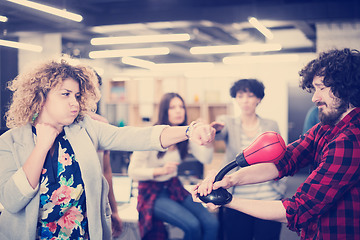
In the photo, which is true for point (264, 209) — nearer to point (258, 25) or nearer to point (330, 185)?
point (330, 185)

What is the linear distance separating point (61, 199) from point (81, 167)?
0.51 feet

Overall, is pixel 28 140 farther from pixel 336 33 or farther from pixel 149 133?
pixel 336 33

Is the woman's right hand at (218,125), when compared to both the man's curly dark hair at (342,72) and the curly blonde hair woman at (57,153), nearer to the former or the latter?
the curly blonde hair woman at (57,153)

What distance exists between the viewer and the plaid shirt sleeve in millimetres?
1264

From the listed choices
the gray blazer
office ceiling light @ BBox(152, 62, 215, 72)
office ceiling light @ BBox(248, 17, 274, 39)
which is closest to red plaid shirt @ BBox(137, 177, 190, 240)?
the gray blazer

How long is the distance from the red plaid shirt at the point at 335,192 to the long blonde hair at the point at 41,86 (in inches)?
41.5

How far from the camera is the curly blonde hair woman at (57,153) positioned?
1458mm

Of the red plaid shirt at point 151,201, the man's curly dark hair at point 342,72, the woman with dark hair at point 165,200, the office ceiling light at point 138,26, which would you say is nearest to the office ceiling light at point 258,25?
the office ceiling light at point 138,26

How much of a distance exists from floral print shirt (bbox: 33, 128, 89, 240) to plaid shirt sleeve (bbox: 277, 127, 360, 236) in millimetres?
870

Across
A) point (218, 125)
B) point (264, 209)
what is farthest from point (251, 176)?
point (218, 125)

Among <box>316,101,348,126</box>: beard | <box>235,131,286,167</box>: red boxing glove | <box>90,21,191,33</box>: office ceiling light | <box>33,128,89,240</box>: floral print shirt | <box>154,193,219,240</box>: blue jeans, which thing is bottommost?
<box>154,193,219,240</box>: blue jeans

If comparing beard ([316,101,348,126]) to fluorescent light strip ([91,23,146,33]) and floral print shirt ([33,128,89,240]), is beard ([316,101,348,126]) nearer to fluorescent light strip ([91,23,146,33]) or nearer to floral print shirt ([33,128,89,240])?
floral print shirt ([33,128,89,240])

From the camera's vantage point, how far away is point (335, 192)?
127 cm

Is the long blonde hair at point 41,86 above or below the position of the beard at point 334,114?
above
